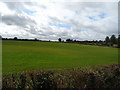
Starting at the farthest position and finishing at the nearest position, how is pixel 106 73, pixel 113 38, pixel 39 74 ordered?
pixel 113 38 → pixel 106 73 → pixel 39 74

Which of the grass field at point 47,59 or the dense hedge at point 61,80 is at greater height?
the dense hedge at point 61,80

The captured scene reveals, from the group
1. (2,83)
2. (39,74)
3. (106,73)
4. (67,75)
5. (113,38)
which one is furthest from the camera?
(113,38)

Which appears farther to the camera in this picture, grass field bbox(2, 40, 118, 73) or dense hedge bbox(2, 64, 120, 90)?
grass field bbox(2, 40, 118, 73)

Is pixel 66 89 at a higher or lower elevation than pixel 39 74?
lower

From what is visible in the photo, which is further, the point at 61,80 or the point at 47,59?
the point at 47,59

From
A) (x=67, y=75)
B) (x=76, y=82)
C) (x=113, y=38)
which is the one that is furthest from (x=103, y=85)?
(x=113, y=38)

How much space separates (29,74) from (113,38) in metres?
67.4

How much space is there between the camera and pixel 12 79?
4.77 metres

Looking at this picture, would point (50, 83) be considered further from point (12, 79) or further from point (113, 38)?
point (113, 38)

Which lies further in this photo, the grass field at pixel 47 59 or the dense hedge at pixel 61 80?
the grass field at pixel 47 59

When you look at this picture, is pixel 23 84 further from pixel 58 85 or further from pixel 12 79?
pixel 58 85

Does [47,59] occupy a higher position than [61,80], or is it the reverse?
[61,80]

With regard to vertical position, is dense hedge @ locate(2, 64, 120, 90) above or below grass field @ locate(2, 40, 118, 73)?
above

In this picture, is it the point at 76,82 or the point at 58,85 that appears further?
the point at 76,82
